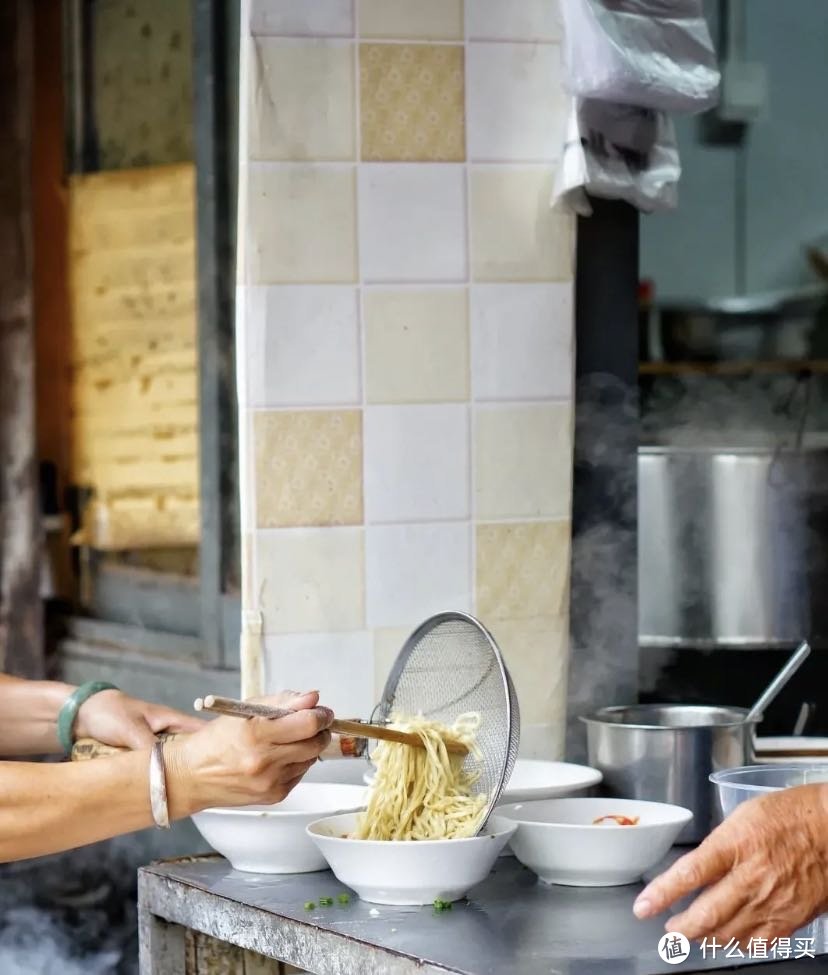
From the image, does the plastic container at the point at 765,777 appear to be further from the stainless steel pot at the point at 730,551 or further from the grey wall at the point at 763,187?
the grey wall at the point at 763,187

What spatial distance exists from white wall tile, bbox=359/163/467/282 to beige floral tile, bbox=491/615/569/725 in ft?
2.55

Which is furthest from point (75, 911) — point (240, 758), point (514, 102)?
point (514, 102)

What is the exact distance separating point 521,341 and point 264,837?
48.8 inches

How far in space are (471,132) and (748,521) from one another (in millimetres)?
1826

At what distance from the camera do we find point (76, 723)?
2934mm

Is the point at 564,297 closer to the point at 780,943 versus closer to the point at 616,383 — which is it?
the point at 616,383

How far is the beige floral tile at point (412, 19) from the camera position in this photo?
319cm

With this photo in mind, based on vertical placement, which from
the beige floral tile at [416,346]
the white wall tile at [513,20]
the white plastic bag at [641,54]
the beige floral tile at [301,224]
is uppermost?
the white wall tile at [513,20]

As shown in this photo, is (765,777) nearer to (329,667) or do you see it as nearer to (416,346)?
(329,667)

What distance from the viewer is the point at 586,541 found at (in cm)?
346

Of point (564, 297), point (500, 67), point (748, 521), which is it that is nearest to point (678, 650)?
point (748, 521)

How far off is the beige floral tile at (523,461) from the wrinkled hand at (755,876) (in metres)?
1.25

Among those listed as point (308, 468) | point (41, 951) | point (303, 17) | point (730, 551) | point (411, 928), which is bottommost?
point (41, 951)

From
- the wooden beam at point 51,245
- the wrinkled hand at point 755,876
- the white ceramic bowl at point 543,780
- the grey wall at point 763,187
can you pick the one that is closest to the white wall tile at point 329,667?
the white ceramic bowl at point 543,780
